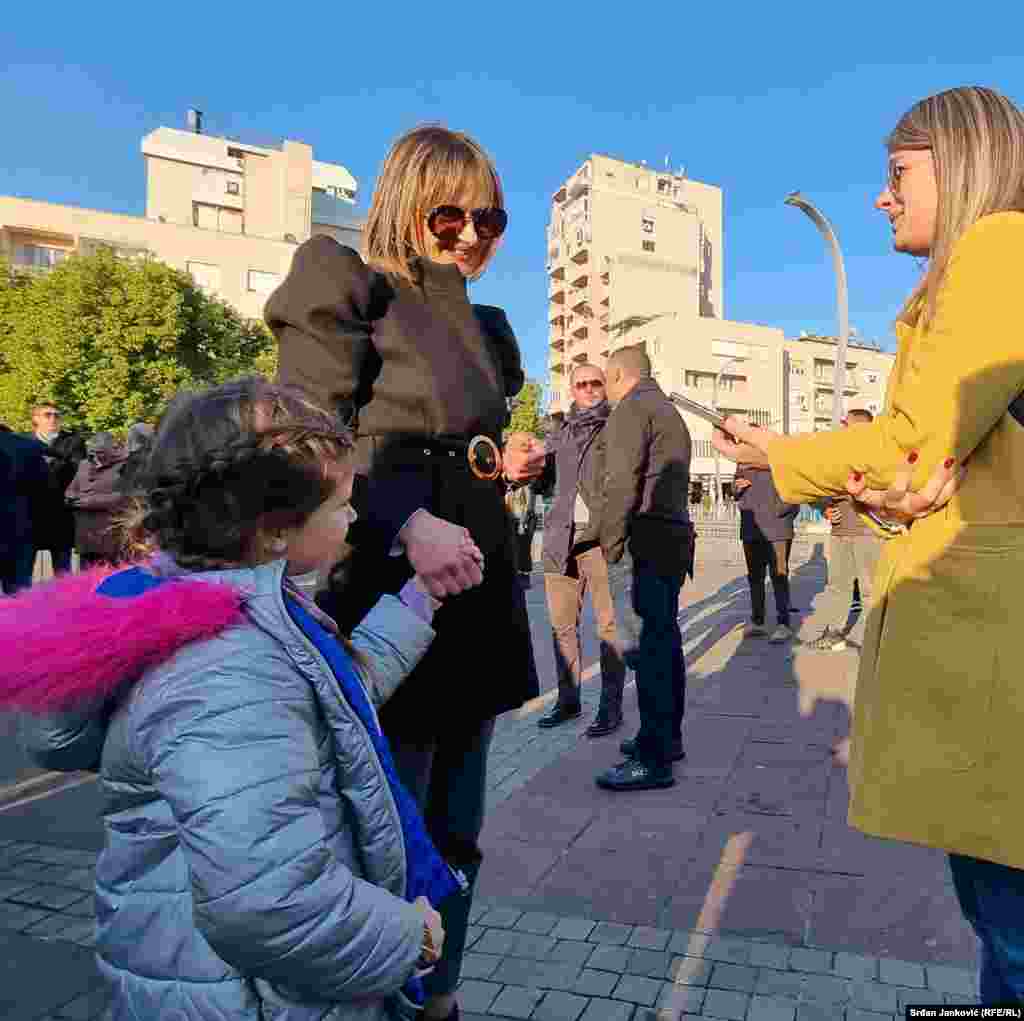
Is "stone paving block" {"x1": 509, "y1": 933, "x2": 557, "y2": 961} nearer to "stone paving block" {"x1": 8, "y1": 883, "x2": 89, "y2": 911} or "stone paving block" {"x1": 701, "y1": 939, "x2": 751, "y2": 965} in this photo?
"stone paving block" {"x1": 701, "y1": 939, "x2": 751, "y2": 965}

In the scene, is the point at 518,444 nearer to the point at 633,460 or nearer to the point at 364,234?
the point at 364,234

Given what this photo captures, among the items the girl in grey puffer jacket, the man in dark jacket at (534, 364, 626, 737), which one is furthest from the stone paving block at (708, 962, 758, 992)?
the man in dark jacket at (534, 364, 626, 737)

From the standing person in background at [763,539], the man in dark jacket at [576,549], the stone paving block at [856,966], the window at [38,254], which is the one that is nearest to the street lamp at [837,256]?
the standing person in background at [763,539]

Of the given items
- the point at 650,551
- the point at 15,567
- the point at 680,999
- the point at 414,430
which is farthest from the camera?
the point at 15,567

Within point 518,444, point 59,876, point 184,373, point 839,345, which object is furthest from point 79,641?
point 184,373

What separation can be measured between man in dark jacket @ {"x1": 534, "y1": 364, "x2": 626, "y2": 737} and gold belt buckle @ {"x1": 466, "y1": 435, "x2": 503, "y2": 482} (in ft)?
10.6

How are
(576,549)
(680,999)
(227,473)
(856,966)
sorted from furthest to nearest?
(576,549)
(856,966)
(680,999)
(227,473)

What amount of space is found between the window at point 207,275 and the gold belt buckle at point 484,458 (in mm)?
49090

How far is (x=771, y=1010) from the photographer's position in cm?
228

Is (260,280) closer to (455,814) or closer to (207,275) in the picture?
(207,275)

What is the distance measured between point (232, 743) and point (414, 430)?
82 centimetres

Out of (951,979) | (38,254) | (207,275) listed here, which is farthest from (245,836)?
(38,254)

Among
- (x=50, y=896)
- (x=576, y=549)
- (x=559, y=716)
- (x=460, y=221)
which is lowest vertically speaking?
(x=559, y=716)

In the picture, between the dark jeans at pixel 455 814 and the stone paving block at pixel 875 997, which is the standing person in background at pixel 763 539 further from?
the dark jeans at pixel 455 814
